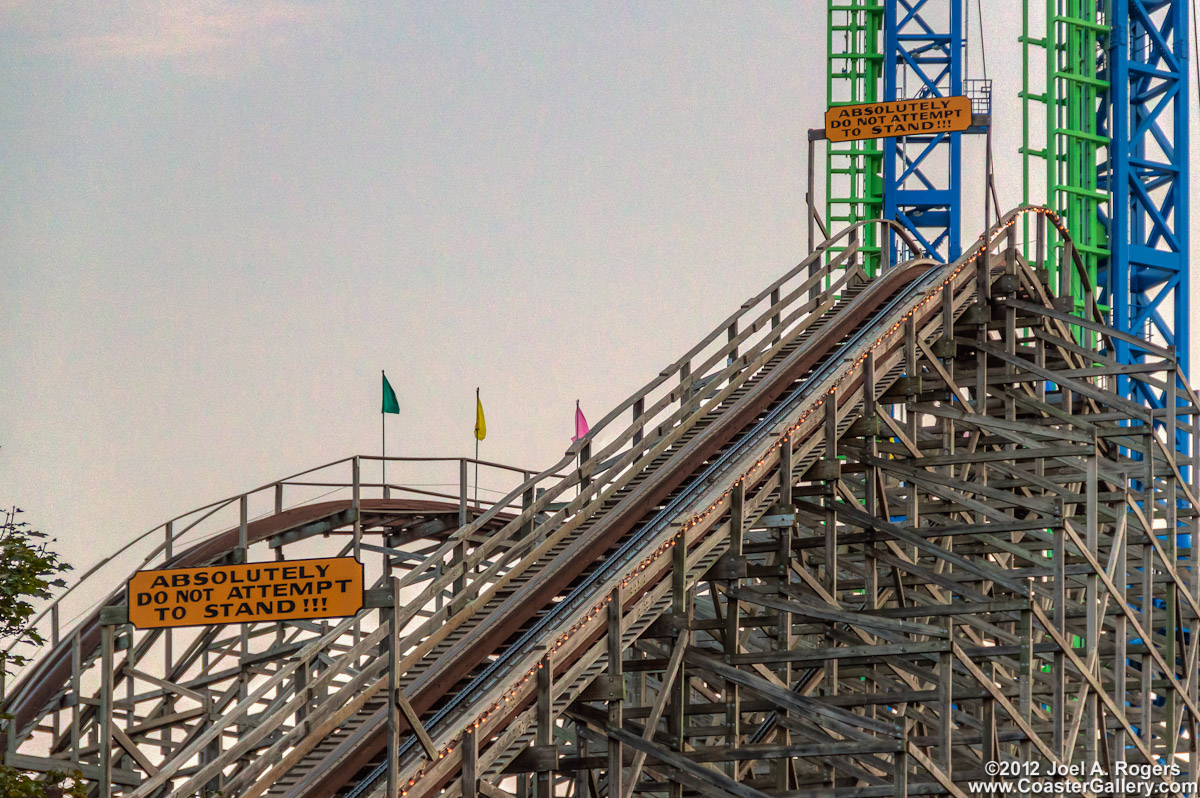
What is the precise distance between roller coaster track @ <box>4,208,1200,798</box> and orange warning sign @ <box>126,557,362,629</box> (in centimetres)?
21

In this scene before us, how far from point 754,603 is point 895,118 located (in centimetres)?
903

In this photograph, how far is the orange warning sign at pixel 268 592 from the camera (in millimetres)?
11609

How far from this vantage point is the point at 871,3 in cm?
3575

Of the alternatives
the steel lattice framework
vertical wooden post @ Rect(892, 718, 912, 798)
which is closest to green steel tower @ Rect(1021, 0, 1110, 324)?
the steel lattice framework

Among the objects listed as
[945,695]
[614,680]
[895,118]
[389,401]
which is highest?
[895,118]

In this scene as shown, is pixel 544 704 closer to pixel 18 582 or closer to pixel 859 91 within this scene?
pixel 18 582

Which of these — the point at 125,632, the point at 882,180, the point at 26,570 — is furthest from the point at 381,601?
the point at 882,180

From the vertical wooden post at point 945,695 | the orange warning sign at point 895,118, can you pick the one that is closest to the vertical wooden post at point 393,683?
Result: the vertical wooden post at point 945,695

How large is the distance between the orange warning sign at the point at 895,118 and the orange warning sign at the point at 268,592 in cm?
1398

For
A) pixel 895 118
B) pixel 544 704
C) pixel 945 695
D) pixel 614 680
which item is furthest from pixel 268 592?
pixel 895 118

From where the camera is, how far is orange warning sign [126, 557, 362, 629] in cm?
1161

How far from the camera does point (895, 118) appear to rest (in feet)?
80.4

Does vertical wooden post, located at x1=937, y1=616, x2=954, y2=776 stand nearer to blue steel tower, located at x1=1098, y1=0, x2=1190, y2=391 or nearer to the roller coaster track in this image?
the roller coaster track

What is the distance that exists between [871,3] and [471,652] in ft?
73.1
